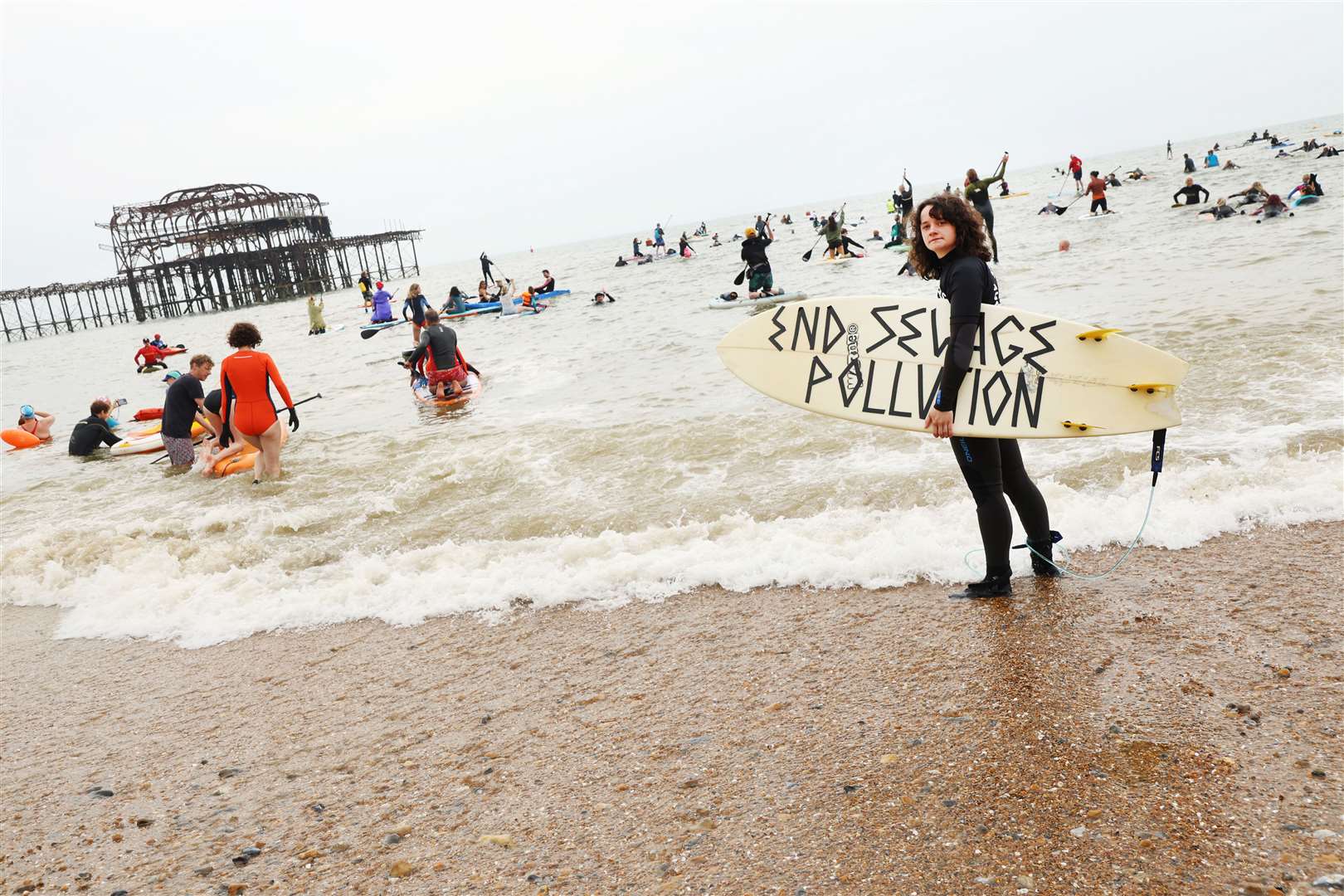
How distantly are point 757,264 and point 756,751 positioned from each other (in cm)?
1629

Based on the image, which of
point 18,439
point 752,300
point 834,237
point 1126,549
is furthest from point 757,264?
point 1126,549

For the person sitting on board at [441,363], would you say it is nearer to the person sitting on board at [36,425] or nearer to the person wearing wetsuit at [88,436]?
the person wearing wetsuit at [88,436]

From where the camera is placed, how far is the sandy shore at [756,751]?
7.61ft

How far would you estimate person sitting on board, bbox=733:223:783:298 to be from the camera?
1803 centimetres

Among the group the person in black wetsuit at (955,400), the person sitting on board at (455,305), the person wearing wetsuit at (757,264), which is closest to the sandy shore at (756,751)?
the person in black wetsuit at (955,400)

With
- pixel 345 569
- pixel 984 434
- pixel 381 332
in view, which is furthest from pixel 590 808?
pixel 381 332

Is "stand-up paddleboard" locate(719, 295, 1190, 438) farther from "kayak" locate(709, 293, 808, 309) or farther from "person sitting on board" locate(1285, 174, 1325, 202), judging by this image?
"person sitting on board" locate(1285, 174, 1325, 202)

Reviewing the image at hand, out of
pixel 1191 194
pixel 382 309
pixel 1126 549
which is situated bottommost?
pixel 1126 549

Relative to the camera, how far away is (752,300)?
754 inches

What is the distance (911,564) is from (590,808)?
240cm

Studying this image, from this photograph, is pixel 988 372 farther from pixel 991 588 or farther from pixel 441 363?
pixel 441 363

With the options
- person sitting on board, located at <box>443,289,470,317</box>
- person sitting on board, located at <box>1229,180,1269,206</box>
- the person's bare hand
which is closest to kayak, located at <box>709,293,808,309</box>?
person sitting on board, located at <box>443,289,470,317</box>

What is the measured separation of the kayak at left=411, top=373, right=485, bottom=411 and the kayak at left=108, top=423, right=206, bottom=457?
298cm

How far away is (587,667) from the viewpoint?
391cm
